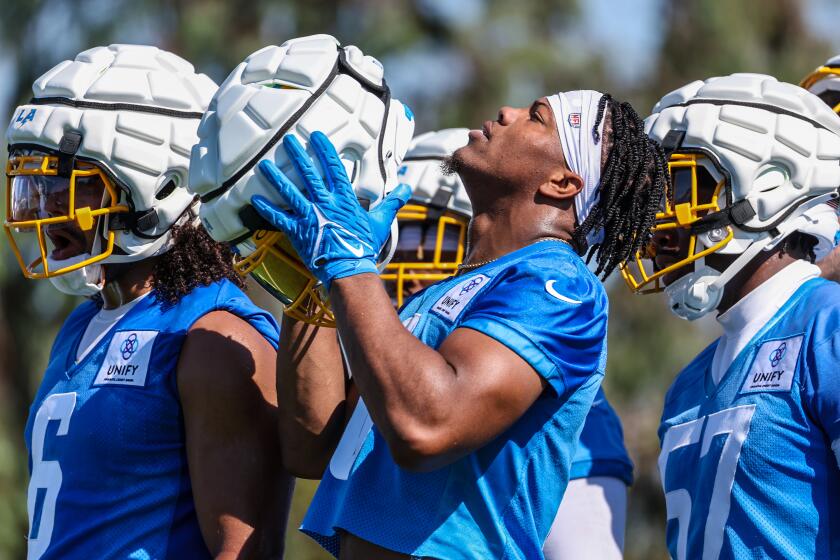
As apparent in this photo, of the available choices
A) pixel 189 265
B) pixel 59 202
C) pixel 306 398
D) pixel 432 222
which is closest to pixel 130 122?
pixel 59 202

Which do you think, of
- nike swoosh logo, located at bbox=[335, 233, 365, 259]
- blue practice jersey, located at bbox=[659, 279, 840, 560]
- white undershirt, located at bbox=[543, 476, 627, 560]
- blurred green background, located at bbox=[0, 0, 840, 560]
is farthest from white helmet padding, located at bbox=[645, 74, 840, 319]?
blurred green background, located at bbox=[0, 0, 840, 560]

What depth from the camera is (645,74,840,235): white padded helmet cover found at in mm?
4547

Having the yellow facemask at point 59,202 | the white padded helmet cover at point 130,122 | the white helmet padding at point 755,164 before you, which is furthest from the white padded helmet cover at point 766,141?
the yellow facemask at point 59,202

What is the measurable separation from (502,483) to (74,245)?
1693 mm

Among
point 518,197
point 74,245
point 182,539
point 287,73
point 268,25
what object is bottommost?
point 268,25

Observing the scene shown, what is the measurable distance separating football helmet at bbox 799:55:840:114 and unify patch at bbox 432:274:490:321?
2.71 meters

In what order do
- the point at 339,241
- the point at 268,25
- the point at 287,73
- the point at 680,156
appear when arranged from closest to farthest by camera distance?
1. the point at 339,241
2. the point at 287,73
3. the point at 680,156
4. the point at 268,25

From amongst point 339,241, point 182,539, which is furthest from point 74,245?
point 339,241

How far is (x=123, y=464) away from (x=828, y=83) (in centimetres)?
340

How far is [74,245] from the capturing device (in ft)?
14.1

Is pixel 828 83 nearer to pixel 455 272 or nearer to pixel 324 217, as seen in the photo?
pixel 455 272

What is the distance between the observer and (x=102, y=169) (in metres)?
4.25

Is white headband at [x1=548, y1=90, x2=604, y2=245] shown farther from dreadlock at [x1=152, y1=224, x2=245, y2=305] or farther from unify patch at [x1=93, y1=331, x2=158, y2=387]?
unify patch at [x1=93, y1=331, x2=158, y2=387]

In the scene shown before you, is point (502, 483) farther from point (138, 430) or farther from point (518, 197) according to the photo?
point (138, 430)
